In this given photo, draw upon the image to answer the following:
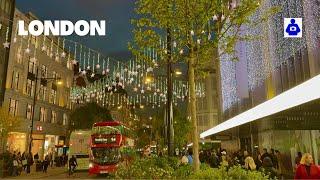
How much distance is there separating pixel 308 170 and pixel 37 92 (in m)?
41.6

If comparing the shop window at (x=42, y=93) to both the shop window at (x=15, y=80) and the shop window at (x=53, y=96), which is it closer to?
the shop window at (x=53, y=96)

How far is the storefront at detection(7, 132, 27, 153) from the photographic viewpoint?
127ft

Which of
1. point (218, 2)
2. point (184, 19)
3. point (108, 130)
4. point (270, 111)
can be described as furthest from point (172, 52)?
point (108, 130)

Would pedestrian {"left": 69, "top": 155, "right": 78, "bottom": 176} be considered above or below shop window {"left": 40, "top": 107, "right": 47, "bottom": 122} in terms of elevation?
below

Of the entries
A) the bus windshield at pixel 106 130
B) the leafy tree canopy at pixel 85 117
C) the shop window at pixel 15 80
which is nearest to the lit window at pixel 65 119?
the leafy tree canopy at pixel 85 117

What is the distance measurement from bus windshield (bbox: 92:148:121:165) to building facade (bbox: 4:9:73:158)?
9.18m

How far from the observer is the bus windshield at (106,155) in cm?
2839

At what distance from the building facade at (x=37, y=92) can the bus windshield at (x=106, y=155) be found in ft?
30.1

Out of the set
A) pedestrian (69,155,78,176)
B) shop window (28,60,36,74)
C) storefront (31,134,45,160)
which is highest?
shop window (28,60,36,74)

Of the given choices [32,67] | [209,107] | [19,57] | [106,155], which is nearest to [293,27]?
[106,155]

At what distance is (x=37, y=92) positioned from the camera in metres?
45.8

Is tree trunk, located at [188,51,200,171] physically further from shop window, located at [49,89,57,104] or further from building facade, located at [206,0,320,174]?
shop window, located at [49,89,57,104]

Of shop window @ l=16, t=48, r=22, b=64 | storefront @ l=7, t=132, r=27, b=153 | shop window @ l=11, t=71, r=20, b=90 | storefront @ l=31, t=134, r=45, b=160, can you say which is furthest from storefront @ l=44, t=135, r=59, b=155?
shop window @ l=16, t=48, r=22, b=64

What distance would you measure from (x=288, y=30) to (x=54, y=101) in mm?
42796
